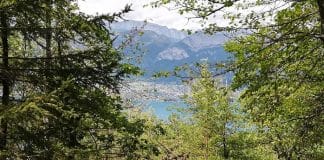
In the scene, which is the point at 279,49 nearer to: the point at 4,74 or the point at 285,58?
the point at 285,58

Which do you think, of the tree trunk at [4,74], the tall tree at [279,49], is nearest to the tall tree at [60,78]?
the tree trunk at [4,74]

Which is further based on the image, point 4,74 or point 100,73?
point 100,73

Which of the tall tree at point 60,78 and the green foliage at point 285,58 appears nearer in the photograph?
the green foliage at point 285,58

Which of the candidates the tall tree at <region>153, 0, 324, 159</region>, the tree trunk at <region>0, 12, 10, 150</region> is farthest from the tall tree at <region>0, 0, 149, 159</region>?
the tall tree at <region>153, 0, 324, 159</region>

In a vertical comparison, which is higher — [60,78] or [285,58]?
[285,58]

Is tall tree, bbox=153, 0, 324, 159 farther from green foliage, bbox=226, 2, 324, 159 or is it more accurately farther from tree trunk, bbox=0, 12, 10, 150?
tree trunk, bbox=0, 12, 10, 150

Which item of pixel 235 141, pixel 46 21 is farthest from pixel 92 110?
pixel 235 141

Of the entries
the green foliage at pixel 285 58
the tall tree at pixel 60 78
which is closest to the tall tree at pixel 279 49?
the green foliage at pixel 285 58

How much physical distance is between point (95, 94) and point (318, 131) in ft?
17.3

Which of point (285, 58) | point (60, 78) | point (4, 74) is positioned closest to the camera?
point (285, 58)

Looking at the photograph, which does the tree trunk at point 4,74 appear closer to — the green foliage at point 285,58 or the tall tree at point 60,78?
the tall tree at point 60,78

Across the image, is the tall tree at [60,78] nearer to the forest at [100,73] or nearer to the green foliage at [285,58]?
the forest at [100,73]

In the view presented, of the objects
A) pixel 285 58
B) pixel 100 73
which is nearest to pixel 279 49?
pixel 285 58

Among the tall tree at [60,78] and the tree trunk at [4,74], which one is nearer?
the tree trunk at [4,74]
